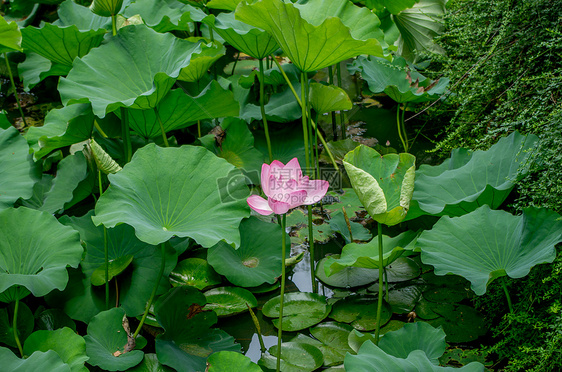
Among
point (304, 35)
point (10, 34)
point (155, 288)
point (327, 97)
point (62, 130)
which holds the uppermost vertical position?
point (304, 35)

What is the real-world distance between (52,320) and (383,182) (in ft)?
4.27

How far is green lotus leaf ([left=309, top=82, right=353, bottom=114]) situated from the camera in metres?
2.18

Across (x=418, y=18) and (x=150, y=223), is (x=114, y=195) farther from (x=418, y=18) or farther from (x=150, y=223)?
(x=418, y=18)

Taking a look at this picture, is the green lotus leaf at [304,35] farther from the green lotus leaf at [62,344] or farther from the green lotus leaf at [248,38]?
the green lotus leaf at [62,344]

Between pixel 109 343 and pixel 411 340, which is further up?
pixel 411 340

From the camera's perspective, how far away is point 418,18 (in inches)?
134

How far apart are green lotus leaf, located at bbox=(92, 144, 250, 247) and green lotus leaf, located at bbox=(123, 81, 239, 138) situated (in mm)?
337

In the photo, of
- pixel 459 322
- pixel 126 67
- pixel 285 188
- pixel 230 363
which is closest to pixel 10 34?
pixel 126 67

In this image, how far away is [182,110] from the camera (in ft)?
6.81

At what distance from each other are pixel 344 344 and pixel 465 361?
1.34 feet

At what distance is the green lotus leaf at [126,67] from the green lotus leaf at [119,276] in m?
0.51

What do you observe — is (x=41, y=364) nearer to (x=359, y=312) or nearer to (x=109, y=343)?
(x=109, y=343)

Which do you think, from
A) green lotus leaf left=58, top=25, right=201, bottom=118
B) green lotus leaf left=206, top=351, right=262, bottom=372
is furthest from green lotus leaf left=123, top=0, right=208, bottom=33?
green lotus leaf left=206, top=351, right=262, bottom=372

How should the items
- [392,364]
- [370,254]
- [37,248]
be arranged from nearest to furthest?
[392,364] < [37,248] < [370,254]
